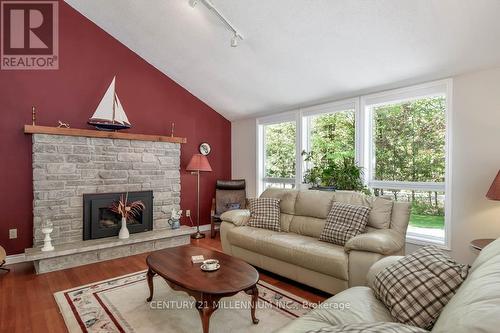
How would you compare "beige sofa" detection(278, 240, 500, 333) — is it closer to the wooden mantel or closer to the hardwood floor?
the hardwood floor

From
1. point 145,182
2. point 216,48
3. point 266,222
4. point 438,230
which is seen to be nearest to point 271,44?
point 216,48

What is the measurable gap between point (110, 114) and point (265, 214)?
263cm

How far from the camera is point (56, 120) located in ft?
12.6

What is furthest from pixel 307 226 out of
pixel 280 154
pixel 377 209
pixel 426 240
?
pixel 280 154

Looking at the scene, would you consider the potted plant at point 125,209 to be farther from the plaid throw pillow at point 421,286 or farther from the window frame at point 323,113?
the plaid throw pillow at point 421,286

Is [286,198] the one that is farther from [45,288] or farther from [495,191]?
[45,288]

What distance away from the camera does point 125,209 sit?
389cm

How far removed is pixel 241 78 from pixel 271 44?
98 cm

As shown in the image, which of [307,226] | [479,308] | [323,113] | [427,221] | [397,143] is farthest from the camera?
[323,113]

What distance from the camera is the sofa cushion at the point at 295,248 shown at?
247 cm

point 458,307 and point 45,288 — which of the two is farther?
point 45,288

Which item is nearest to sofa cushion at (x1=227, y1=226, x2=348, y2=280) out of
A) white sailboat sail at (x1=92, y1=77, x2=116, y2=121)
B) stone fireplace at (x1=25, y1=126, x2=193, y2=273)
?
stone fireplace at (x1=25, y1=126, x2=193, y2=273)

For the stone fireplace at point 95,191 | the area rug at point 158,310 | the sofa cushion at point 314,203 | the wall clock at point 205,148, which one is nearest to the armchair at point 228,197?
the wall clock at point 205,148

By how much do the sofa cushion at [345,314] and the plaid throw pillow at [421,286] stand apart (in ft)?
0.20
